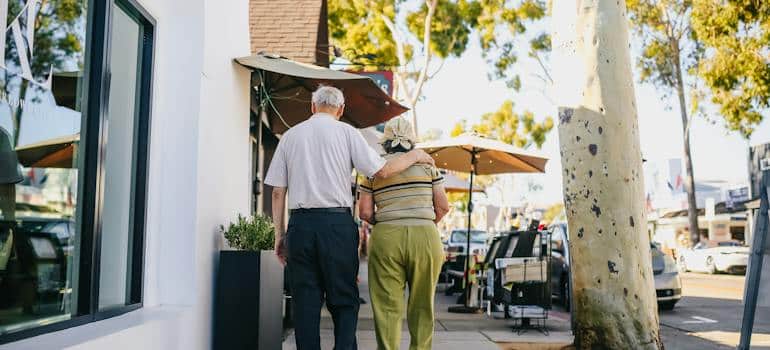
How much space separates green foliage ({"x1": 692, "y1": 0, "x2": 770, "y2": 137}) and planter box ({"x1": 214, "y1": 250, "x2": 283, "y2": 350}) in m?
13.6

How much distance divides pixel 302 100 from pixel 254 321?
3.76 m

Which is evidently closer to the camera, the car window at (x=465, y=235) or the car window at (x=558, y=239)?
→ the car window at (x=558, y=239)

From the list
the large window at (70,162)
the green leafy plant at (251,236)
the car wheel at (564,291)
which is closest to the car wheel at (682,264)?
the car wheel at (564,291)

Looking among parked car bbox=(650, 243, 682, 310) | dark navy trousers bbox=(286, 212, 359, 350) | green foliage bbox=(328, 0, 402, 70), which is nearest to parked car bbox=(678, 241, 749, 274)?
green foliage bbox=(328, 0, 402, 70)

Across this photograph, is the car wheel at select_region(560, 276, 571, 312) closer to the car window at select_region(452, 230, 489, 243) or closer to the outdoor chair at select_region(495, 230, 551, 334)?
the outdoor chair at select_region(495, 230, 551, 334)

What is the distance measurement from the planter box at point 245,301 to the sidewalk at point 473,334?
1657 millimetres

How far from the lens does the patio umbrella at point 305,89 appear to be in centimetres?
618

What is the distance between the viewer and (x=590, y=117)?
634 centimetres

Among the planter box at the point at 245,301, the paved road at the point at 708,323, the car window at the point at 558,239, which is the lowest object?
the paved road at the point at 708,323

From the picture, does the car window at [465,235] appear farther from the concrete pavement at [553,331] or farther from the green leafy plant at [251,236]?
the green leafy plant at [251,236]

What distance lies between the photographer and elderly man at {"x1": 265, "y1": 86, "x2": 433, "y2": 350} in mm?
4270

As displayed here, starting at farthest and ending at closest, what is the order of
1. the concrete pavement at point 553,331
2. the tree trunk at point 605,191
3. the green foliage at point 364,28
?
the green foliage at point 364,28
the concrete pavement at point 553,331
the tree trunk at point 605,191

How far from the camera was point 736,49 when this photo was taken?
16.1 metres

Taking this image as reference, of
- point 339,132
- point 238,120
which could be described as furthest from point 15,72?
point 238,120
